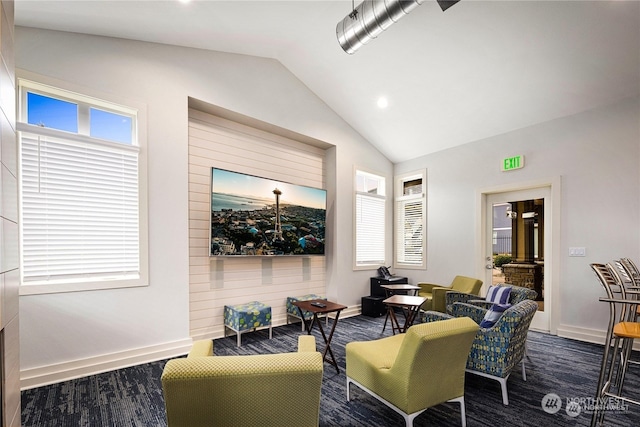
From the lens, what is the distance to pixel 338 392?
268cm

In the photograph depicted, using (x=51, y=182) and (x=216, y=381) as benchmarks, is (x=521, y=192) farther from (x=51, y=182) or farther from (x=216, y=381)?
(x=51, y=182)

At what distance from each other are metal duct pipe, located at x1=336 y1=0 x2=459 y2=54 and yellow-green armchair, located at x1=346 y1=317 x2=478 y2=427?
2588 millimetres

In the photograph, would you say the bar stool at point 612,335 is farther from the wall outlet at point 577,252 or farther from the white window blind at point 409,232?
the white window blind at point 409,232

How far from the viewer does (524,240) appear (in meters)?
4.81

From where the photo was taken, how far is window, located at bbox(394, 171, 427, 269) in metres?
5.96

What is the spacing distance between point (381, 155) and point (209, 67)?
11.9 feet

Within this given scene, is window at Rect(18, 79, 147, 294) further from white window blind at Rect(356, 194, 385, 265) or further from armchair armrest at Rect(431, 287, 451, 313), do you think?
armchair armrest at Rect(431, 287, 451, 313)

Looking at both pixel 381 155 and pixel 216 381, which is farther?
pixel 381 155

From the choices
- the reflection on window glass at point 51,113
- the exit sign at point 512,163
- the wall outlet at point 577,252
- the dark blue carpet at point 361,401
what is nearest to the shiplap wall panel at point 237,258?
the dark blue carpet at point 361,401

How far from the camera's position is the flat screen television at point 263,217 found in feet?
12.9

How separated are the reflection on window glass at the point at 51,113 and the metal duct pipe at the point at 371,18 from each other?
2.89 meters

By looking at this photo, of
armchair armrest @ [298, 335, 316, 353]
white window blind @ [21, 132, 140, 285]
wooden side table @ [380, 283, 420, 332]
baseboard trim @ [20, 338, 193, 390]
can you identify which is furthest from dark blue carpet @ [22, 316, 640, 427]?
wooden side table @ [380, 283, 420, 332]

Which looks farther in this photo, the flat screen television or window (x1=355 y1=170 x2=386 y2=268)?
window (x1=355 y1=170 x2=386 y2=268)

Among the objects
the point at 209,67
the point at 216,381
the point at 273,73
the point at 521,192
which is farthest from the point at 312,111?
the point at 216,381
